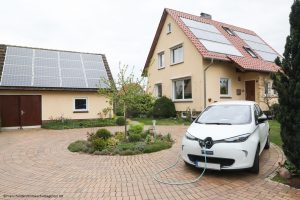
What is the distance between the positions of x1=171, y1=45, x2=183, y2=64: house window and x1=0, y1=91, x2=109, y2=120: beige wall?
22.6 feet

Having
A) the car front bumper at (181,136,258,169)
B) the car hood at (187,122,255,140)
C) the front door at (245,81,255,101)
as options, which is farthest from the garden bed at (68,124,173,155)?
the front door at (245,81,255,101)

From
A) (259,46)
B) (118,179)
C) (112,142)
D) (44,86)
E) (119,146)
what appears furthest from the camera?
(259,46)

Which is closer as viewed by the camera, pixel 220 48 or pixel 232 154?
pixel 232 154

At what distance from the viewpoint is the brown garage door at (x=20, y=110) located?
1634 cm

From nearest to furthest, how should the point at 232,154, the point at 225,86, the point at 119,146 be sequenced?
the point at 232,154 < the point at 119,146 < the point at 225,86

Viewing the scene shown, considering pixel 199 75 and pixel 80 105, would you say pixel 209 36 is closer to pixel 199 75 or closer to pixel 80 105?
pixel 199 75

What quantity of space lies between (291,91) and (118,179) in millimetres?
4228

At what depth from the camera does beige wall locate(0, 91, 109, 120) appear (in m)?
17.7

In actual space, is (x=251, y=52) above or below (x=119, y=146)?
above

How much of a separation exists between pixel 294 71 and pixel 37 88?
1570 centimetres

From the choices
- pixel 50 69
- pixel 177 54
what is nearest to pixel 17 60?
pixel 50 69

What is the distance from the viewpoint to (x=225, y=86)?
19.1m

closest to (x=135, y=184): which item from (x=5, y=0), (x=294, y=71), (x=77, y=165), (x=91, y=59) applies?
(x=77, y=165)

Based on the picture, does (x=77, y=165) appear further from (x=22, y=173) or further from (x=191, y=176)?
(x=191, y=176)
